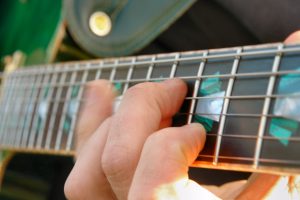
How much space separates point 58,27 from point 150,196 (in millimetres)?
732

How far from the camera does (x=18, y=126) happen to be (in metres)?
1.13

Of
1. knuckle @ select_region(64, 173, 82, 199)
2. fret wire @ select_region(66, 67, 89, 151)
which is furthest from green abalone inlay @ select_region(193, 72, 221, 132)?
fret wire @ select_region(66, 67, 89, 151)

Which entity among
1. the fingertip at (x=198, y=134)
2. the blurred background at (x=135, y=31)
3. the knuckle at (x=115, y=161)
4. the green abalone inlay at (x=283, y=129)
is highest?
the blurred background at (x=135, y=31)

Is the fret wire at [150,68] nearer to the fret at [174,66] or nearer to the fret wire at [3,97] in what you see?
the fret at [174,66]

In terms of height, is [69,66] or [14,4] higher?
[14,4]

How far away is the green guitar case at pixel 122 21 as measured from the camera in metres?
0.90

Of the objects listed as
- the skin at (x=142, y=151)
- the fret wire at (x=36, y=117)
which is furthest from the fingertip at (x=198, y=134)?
the fret wire at (x=36, y=117)

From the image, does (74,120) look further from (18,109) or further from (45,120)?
(18,109)

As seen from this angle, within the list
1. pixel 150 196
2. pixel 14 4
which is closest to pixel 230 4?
pixel 150 196

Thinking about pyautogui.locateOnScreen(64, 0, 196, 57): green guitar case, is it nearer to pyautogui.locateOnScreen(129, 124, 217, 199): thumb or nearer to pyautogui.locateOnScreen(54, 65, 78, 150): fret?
pyautogui.locateOnScreen(54, 65, 78, 150): fret

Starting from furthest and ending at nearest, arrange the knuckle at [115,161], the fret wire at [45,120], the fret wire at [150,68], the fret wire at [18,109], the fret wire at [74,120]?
the fret wire at [18,109], the fret wire at [45,120], the fret wire at [74,120], the fret wire at [150,68], the knuckle at [115,161]

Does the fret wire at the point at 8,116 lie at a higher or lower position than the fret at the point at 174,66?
lower

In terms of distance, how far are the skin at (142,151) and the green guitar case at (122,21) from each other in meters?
0.19

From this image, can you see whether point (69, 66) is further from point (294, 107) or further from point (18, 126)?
point (294, 107)
